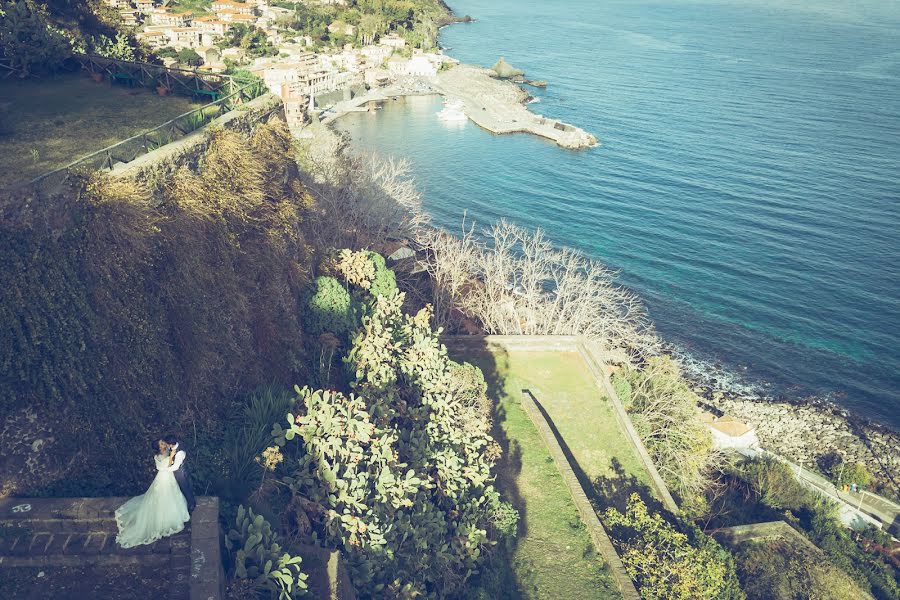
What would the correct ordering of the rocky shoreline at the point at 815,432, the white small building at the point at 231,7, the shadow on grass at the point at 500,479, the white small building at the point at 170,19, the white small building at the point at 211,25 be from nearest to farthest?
the shadow on grass at the point at 500,479 < the rocky shoreline at the point at 815,432 < the white small building at the point at 211,25 < the white small building at the point at 170,19 < the white small building at the point at 231,7

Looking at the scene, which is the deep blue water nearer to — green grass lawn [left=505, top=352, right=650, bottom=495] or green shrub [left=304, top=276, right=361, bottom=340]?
green grass lawn [left=505, top=352, right=650, bottom=495]

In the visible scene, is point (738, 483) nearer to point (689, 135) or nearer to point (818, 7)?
point (689, 135)

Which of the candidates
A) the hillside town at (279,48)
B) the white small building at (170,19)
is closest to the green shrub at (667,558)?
the hillside town at (279,48)

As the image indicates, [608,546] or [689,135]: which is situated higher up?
[689,135]

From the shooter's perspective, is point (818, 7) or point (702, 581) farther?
point (818, 7)

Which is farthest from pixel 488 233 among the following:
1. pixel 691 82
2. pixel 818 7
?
pixel 818 7

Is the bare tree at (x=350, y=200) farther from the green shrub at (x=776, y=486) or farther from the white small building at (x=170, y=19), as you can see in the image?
the white small building at (x=170, y=19)

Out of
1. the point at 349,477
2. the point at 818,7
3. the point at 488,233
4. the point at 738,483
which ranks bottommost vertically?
the point at 738,483
